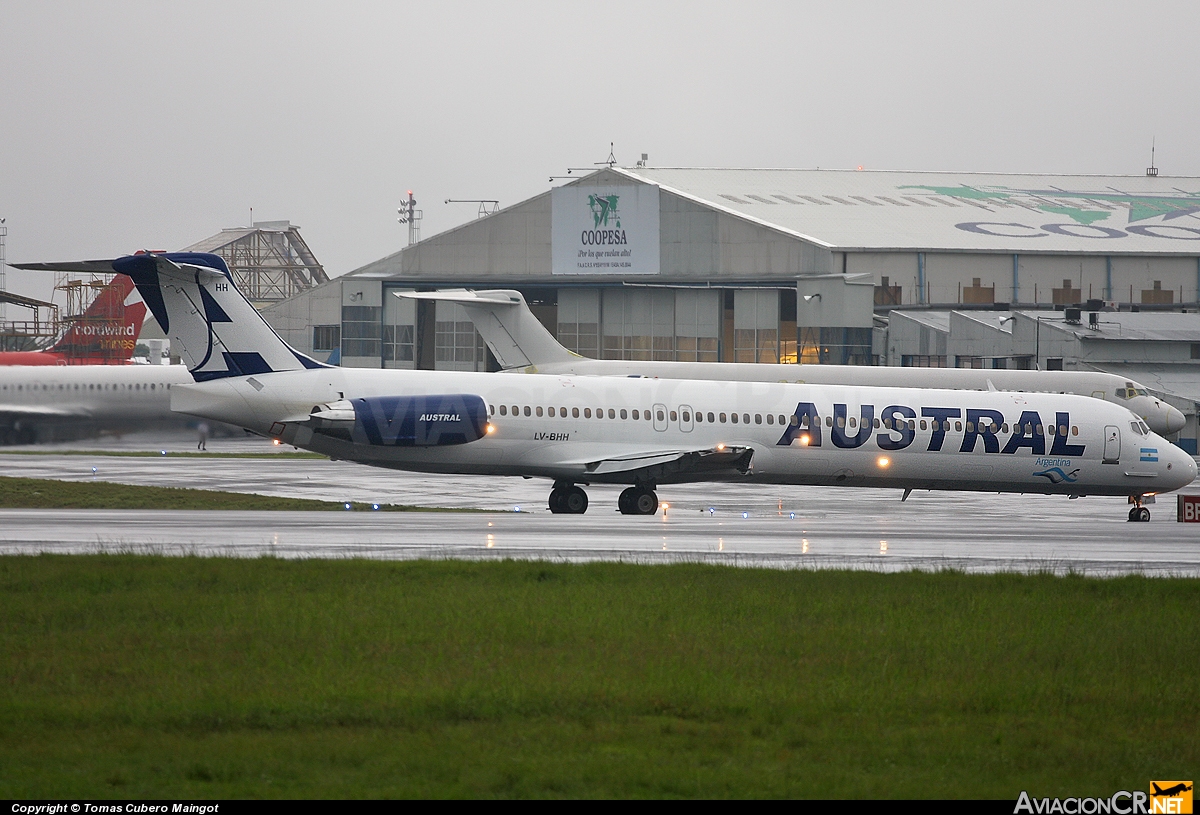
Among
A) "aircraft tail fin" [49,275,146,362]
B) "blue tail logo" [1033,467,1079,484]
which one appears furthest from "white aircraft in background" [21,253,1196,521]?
"aircraft tail fin" [49,275,146,362]

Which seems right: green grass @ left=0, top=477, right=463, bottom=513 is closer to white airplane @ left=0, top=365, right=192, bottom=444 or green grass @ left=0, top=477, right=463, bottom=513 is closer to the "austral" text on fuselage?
the "austral" text on fuselage

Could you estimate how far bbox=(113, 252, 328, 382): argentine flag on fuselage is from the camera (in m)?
27.8

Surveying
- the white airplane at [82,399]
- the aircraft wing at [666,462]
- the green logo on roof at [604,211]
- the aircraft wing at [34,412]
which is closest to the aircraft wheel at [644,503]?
the aircraft wing at [666,462]

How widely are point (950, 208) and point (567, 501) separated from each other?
60.7 meters

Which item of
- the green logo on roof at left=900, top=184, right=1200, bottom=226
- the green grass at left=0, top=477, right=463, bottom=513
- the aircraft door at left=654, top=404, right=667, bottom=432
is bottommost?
the green grass at left=0, top=477, right=463, bottom=513

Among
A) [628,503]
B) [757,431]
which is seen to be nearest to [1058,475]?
[757,431]

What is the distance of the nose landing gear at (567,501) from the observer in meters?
31.6

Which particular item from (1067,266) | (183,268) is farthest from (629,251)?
(183,268)

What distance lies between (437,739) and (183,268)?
66.4ft

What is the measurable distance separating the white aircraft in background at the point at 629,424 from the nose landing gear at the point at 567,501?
4 cm

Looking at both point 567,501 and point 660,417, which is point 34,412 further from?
point 660,417

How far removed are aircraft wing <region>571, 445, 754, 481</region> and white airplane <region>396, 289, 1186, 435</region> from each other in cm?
1679

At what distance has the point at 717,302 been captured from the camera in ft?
250

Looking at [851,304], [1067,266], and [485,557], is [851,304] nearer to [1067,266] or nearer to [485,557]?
[1067,266]
